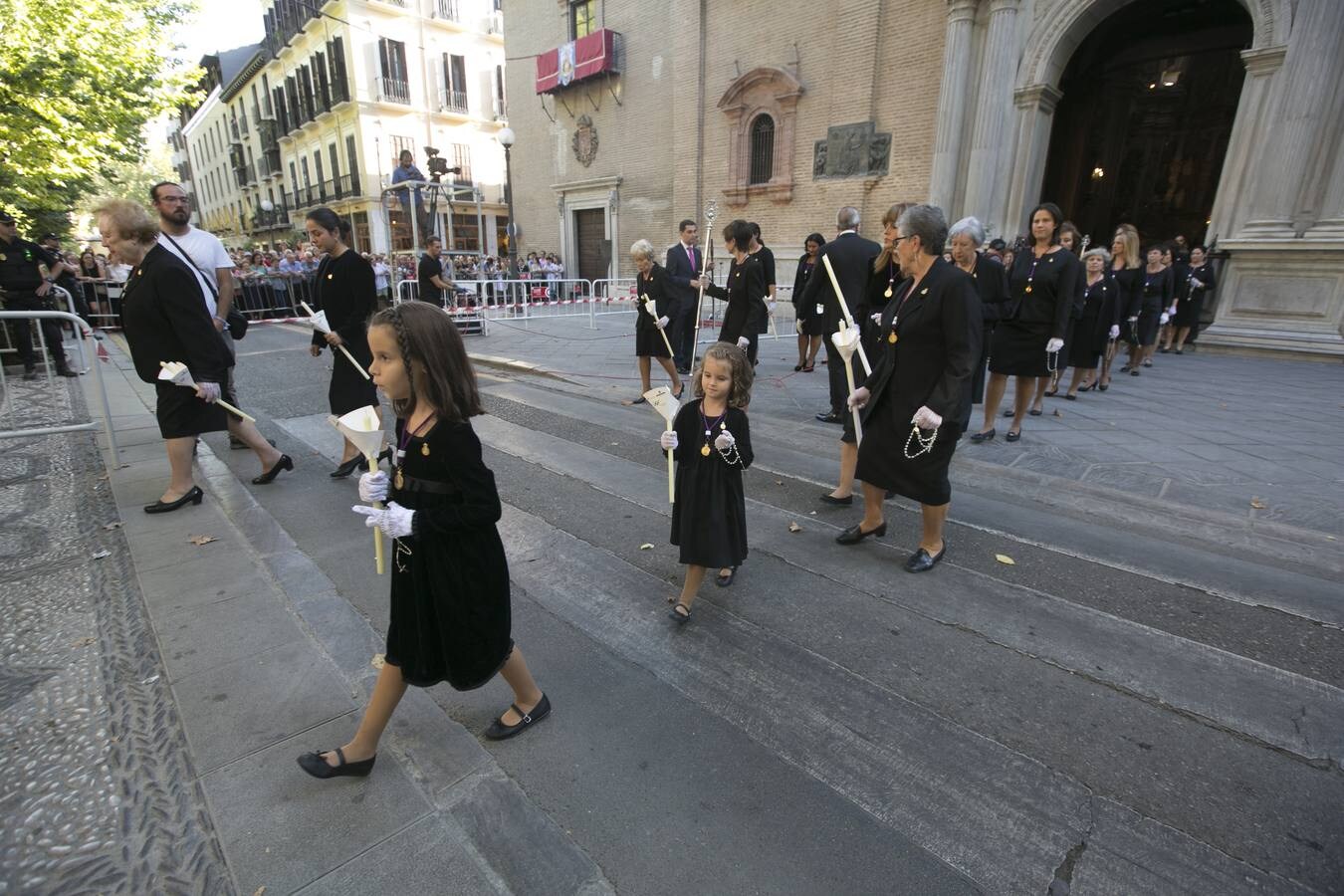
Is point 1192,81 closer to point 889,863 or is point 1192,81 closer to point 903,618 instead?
point 903,618

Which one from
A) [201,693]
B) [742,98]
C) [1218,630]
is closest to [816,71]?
[742,98]

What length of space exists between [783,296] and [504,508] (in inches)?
541

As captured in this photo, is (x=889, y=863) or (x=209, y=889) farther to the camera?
(x=889, y=863)

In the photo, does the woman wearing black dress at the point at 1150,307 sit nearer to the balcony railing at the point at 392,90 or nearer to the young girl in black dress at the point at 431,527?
the young girl in black dress at the point at 431,527

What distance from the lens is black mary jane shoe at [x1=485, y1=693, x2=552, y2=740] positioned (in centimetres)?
231

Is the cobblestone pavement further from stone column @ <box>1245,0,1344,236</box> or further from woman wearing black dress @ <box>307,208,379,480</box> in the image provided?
stone column @ <box>1245,0,1344,236</box>

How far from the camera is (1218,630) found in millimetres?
3053

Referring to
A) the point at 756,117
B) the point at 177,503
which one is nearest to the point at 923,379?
the point at 177,503

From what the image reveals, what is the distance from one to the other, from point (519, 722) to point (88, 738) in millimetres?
1541

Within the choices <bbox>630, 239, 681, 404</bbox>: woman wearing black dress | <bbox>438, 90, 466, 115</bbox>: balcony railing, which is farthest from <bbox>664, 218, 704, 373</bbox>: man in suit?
<bbox>438, 90, 466, 115</bbox>: balcony railing

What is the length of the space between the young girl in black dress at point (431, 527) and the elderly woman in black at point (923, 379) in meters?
2.32

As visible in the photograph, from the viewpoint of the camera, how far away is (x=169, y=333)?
416 cm

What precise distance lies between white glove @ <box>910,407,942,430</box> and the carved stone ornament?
22490 mm

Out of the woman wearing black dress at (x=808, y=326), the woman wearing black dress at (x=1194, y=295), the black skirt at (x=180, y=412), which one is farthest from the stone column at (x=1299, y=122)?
the black skirt at (x=180, y=412)
